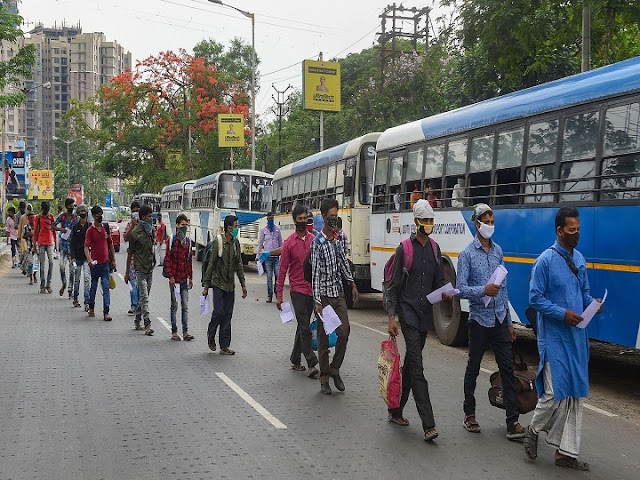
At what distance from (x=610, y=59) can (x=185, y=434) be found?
1516 cm

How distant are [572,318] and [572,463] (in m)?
1.10

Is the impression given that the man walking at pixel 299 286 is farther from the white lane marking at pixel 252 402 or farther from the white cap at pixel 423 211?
the white cap at pixel 423 211

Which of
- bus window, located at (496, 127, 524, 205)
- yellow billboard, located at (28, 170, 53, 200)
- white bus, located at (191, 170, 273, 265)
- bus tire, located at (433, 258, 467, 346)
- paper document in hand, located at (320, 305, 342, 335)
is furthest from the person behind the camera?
yellow billboard, located at (28, 170, 53, 200)

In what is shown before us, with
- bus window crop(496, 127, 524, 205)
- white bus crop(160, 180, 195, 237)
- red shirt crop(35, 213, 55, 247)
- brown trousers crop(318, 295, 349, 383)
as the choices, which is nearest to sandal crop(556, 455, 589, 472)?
brown trousers crop(318, 295, 349, 383)

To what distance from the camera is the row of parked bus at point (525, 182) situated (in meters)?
8.37

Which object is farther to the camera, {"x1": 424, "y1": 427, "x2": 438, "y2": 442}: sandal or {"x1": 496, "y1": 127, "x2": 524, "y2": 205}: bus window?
{"x1": 496, "y1": 127, "x2": 524, "y2": 205}: bus window

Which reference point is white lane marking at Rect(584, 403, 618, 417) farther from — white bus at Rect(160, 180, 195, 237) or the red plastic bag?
white bus at Rect(160, 180, 195, 237)

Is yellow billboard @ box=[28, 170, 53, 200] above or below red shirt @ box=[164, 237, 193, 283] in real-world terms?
above

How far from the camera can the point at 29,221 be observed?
22.6 metres

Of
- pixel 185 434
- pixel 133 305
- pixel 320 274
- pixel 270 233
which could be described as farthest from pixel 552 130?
pixel 270 233

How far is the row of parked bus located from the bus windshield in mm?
14779

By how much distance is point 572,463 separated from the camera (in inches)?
238

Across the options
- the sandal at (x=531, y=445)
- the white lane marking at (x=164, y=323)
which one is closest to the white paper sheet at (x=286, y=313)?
the sandal at (x=531, y=445)

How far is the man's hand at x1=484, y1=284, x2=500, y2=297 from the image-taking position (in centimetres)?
666
